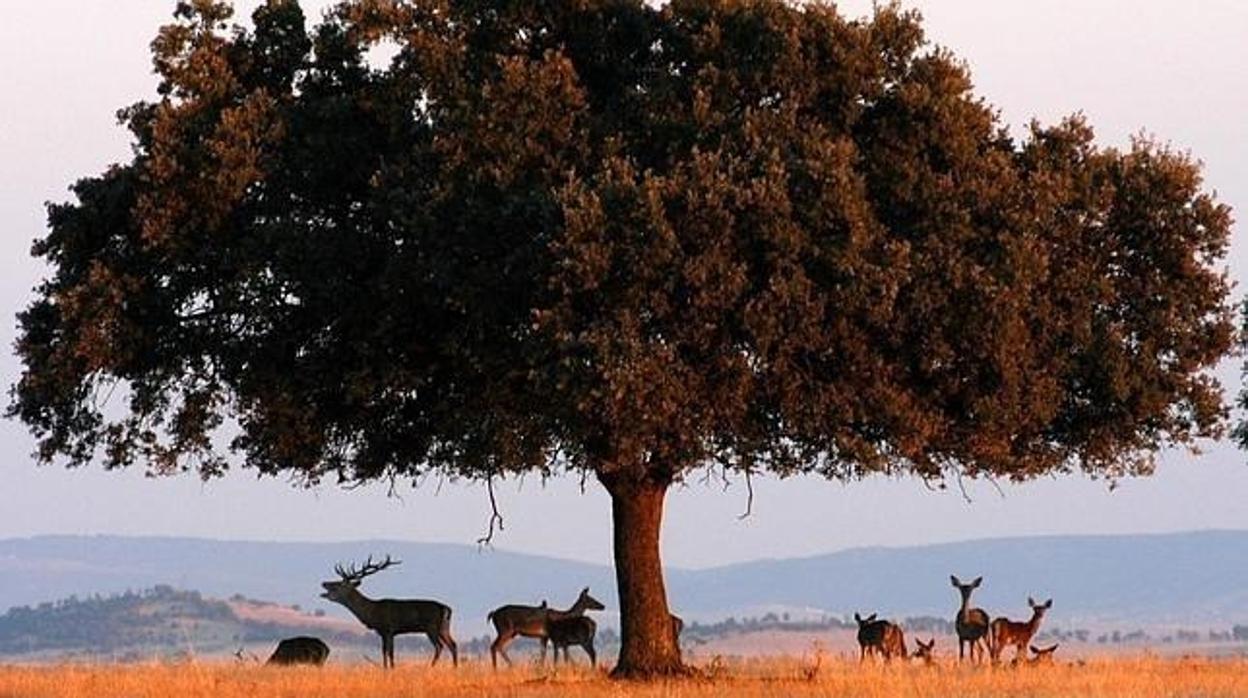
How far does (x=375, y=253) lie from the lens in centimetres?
4056

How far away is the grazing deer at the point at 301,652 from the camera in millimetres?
49750

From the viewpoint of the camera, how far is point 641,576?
142 feet

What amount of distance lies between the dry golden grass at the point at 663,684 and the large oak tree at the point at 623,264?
2680 millimetres

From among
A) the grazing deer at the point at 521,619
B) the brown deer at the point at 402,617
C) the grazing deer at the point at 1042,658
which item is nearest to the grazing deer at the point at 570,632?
the grazing deer at the point at 521,619

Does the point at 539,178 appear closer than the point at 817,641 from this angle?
Yes

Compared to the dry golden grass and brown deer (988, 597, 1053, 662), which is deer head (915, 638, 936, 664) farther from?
brown deer (988, 597, 1053, 662)

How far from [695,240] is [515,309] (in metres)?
3.25

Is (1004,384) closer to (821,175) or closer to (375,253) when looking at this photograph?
(821,175)

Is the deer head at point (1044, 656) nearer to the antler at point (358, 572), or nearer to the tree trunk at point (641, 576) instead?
the tree trunk at point (641, 576)

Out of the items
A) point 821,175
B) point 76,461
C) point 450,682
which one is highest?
point 821,175

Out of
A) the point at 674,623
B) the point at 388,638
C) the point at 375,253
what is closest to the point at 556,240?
the point at 375,253

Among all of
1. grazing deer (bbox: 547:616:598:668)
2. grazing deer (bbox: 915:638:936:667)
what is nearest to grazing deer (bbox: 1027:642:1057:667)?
grazing deer (bbox: 915:638:936:667)

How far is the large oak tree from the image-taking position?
123ft

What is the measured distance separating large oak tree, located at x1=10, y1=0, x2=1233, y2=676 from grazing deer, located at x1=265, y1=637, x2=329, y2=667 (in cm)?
730
